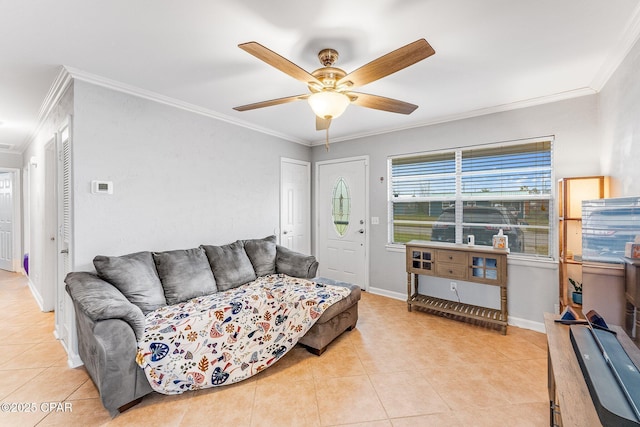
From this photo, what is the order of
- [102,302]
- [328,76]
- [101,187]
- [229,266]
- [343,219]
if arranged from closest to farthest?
[102,302], [328,76], [101,187], [229,266], [343,219]

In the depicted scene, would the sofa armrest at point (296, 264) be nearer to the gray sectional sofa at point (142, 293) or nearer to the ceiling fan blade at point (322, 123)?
the gray sectional sofa at point (142, 293)

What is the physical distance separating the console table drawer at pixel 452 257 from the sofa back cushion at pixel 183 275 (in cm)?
255

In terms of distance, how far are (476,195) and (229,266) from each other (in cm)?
307

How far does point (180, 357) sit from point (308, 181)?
3.45m

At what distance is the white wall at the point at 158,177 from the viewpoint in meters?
2.43

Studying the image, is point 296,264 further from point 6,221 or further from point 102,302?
point 6,221

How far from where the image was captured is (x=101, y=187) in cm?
250

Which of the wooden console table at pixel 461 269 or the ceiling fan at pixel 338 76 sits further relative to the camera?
the wooden console table at pixel 461 269

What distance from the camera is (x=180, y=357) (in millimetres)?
1989

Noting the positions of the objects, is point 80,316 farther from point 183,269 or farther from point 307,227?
point 307,227

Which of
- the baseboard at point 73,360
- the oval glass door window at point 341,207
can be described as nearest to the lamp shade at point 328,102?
the oval glass door window at point 341,207

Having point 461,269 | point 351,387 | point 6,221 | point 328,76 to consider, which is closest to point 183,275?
point 351,387

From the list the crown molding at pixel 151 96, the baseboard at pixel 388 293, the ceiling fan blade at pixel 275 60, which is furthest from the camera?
the baseboard at pixel 388 293

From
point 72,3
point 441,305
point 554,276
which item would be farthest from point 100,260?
point 554,276
